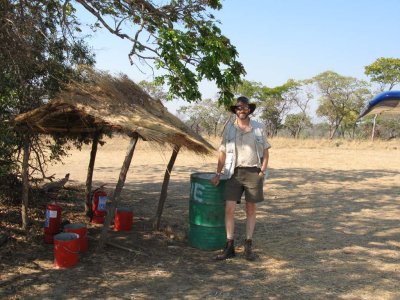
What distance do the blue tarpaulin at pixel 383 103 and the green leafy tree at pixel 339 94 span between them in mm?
33995

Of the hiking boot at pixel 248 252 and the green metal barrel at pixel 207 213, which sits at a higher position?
the green metal barrel at pixel 207 213

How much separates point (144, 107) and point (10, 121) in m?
1.69

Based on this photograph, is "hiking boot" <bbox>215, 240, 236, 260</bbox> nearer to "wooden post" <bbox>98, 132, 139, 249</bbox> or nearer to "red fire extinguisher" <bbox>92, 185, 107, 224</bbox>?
"wooden post" <bbox>98, 132, 139, 249</bbox>

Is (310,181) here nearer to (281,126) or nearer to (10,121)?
(10,121)

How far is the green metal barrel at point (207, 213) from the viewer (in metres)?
5.25

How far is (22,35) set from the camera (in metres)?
5.10

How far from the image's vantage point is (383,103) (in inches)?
141

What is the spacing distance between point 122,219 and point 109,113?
1.95 meters

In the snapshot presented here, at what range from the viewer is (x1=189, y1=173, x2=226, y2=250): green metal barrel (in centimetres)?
525

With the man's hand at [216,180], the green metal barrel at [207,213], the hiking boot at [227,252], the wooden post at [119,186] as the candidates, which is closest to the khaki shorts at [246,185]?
the man's hand at [216,180]

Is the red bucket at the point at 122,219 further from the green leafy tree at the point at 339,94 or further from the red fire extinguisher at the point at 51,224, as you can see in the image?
the green leafy tree at the point at 339,94

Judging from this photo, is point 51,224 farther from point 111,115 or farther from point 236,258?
point 236,258

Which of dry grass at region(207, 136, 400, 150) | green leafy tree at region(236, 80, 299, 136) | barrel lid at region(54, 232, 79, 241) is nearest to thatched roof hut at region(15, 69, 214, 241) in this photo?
barrel lid at region(54, 232, 79, 241)

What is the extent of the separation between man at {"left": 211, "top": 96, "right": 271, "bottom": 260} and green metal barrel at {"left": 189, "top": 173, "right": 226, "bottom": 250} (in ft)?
0.84
